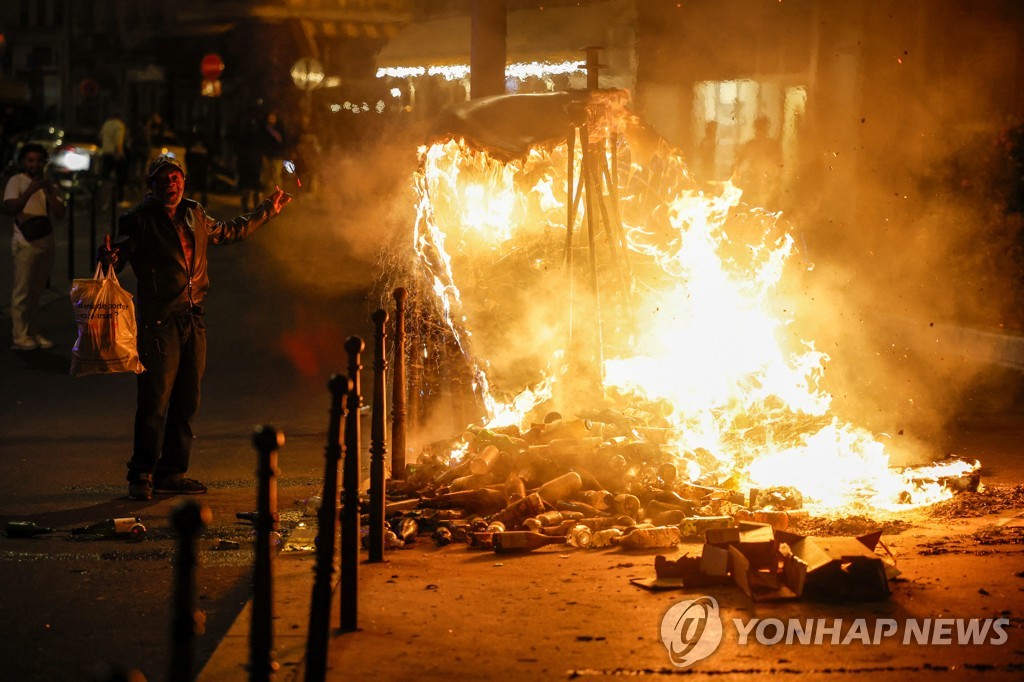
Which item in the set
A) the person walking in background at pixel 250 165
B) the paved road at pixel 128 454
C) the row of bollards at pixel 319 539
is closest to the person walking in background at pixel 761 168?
the paved road at pixel 128 454

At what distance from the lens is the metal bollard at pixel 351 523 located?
4.95 metres

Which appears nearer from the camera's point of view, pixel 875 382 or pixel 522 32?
pixel 875 382

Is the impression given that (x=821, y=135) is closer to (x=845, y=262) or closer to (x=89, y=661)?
(x=845, y=262)

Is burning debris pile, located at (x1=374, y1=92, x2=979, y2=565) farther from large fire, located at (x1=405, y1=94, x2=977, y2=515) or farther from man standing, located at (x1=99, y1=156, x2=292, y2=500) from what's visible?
man standing, located at (x1=99, y1=156, x2=292, y2=500)

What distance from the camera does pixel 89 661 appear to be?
4.75 m

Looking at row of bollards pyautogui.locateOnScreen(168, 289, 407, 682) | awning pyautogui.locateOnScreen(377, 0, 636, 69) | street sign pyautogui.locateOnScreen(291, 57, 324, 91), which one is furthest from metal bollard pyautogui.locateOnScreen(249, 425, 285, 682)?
street sign pyautogui.locateOnScreen(291, 57, 324, 91)

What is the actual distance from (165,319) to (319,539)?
3.59m

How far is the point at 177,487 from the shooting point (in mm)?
7578

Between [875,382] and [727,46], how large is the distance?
29.9 feet

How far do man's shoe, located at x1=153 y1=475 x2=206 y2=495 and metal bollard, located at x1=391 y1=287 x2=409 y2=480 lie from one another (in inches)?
46.0

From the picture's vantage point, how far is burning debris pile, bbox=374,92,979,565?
6.94 meters

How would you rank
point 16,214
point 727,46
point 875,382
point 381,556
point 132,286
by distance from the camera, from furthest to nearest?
point 727,46 < point 132,286 < point 16,214 < point 875,382 < point 381,556

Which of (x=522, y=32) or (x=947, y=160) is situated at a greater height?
(x=522, y=32)

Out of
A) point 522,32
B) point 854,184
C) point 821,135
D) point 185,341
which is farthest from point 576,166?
point 522,32
